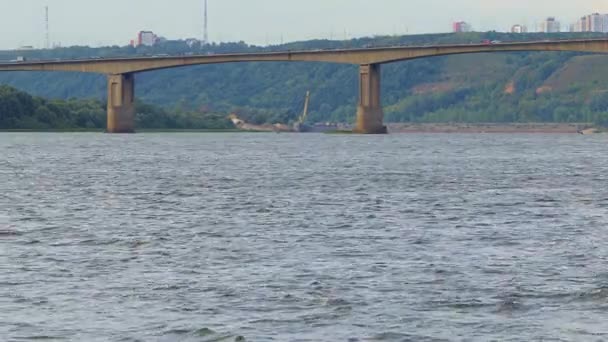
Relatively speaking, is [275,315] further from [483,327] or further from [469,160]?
[469,160]

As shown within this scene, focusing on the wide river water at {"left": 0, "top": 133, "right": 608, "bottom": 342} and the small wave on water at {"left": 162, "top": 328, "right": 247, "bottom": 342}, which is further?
the wide river water at {"left": 0, "top": 133, "right": 608, "bottom": 342}

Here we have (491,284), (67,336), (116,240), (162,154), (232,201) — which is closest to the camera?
(67,336)

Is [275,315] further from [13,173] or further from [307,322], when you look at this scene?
[13,173]

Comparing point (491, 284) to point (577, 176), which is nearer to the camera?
point (491, 284)

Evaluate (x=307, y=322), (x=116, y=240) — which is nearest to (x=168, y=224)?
(x=116, y=240)

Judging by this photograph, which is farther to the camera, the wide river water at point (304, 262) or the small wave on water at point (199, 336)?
the wide river water at point (304, 262)

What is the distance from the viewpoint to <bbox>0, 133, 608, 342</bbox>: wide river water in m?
30.5

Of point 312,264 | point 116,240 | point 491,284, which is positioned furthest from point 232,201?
point 491,284

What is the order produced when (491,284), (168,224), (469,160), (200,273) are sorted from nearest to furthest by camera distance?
1. (491,284)
2. (200,273)
3. (168,224)
4. (469,160)

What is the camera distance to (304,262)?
40562mm

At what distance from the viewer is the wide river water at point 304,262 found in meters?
30.5

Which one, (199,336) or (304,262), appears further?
(304,262)

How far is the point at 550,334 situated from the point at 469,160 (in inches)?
3999

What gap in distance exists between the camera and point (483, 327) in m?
30.1
